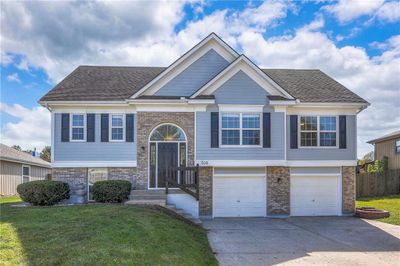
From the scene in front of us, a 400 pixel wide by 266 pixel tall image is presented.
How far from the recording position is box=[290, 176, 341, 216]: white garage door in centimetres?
1741

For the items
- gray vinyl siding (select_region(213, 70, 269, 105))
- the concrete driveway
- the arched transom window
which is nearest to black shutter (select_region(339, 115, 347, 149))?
the concrete driveway

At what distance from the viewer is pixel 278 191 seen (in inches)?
670

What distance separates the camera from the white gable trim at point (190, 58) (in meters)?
16.9

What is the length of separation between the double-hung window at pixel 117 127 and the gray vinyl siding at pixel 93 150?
309 mm

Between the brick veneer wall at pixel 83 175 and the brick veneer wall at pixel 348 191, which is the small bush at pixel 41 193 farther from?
the brick veneer wall at pixel 348 191

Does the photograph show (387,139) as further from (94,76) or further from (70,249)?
(70,249)

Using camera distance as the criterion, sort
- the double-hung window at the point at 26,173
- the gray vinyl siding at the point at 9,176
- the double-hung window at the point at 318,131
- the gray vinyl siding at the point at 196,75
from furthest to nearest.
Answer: the double-hung window at the point at 26,173 → the gray vinyl siding at the point at 9,176 → the double-hung window at the point at 318,131 → the gray vinyl siding at the point at 196,75

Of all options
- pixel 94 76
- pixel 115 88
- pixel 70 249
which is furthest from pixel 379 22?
pixel 70 249

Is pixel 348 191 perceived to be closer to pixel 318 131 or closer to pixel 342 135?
pixel 342 135

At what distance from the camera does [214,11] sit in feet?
49.1

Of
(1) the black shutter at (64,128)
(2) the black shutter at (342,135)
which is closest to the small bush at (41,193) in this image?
(1) the black shutter at (64,128)

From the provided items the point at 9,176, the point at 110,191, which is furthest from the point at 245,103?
the point at 9,176

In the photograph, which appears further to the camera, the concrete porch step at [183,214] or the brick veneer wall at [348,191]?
the brick veneer wall at [348,191]

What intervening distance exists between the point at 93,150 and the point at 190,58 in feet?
20.9
